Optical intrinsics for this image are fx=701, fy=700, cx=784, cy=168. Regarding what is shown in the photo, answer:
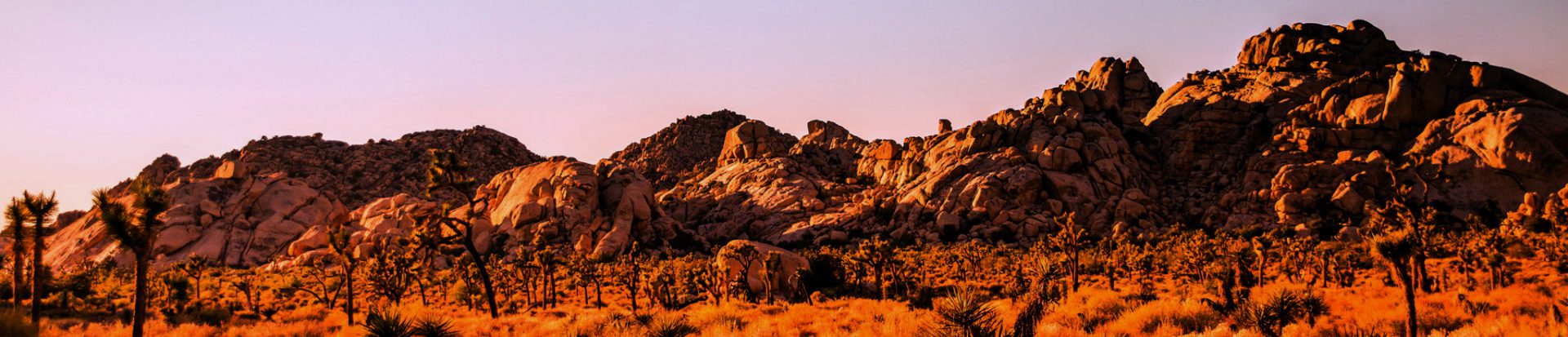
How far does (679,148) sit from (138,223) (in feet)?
503

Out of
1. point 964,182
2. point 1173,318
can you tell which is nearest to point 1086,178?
point 964,182

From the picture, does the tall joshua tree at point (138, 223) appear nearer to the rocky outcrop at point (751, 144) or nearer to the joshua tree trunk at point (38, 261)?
the joshua tree trunk at point (38, 261)

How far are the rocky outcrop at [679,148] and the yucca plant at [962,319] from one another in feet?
467

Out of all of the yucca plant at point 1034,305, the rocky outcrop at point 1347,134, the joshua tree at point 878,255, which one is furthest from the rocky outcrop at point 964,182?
the yucca plant at point 1034,305

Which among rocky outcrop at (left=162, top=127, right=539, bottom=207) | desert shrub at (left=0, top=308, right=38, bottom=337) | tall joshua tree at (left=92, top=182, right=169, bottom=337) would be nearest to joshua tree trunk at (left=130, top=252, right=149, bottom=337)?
tall joshua tree at (left=92, top=182, right=169, bottom=337)

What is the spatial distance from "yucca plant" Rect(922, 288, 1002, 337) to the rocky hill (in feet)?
219

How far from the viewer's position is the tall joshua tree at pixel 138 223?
62.7 ft

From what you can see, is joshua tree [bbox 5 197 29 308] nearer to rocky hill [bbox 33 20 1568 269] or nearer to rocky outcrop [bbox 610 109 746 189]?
rocky hill [bbox 33 20 1568 269]

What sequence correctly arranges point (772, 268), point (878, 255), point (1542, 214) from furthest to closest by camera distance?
1. point (1542, 214)
2. point (772, 268)
3. point (878, 255)

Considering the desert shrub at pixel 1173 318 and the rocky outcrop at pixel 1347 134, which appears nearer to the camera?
the desert shrub at pixel 1173 318

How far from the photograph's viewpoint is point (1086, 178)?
321ft

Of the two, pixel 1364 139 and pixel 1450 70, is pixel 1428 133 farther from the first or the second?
pixel 1450 70

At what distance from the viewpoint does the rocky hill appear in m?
83.2

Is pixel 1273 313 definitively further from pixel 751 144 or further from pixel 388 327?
pixel 751 144
